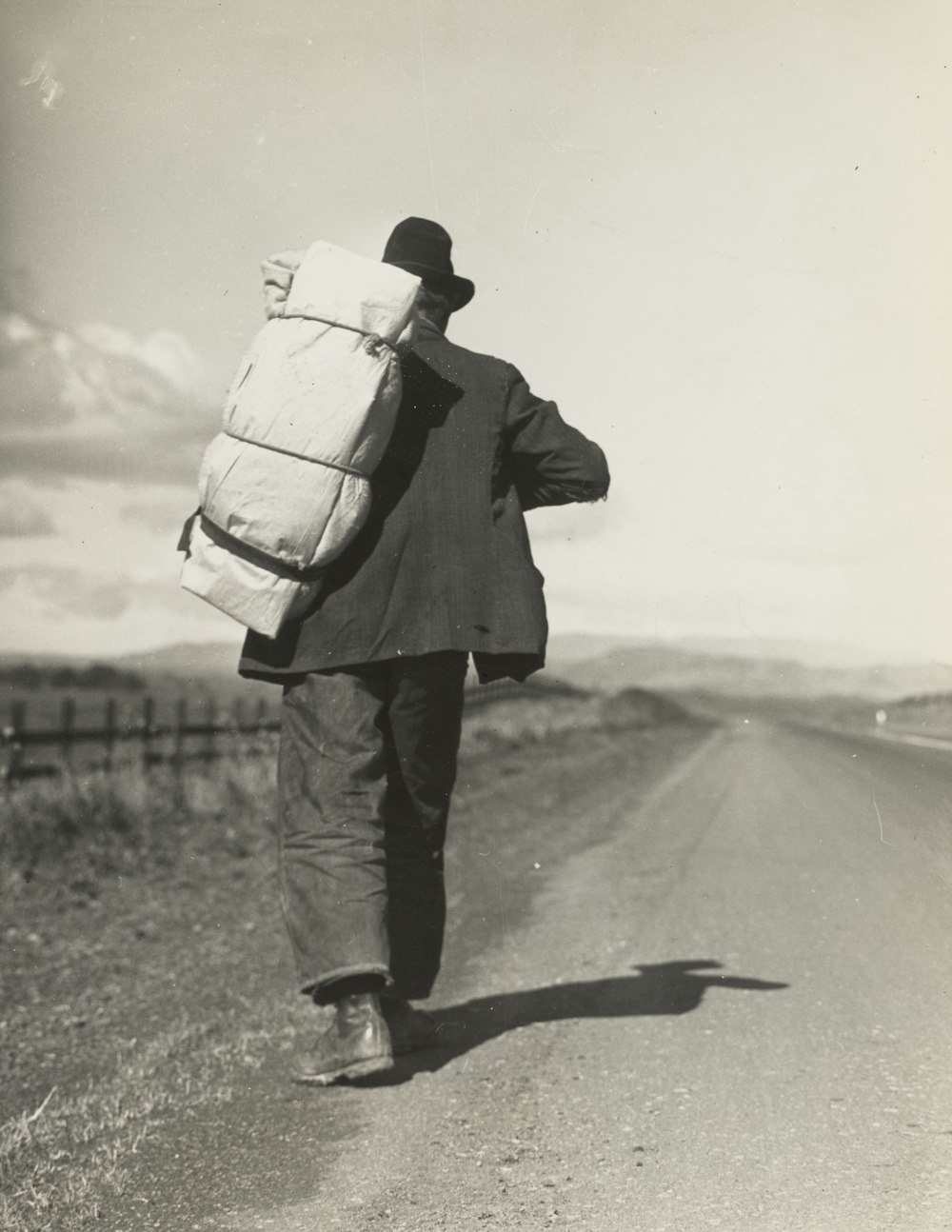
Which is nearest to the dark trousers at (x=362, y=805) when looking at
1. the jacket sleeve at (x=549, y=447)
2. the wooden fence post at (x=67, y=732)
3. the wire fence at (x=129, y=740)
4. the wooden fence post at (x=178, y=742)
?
the jacket sleeve at (x=549, y=447)

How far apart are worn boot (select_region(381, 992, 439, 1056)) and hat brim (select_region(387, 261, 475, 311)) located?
71.9 inches

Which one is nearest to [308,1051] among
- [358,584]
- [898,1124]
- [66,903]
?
[358,584]

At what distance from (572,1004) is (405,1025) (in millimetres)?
711

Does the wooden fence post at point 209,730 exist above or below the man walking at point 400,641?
below

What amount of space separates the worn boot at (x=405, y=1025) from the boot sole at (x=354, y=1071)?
305mm

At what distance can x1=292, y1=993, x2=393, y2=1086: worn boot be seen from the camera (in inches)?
124

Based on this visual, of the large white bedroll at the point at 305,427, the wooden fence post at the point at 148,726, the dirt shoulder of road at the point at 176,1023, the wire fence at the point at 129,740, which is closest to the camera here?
the dirt shoulder of road at the point at 176,1023

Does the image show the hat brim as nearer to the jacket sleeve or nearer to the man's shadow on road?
the jacket sleeve

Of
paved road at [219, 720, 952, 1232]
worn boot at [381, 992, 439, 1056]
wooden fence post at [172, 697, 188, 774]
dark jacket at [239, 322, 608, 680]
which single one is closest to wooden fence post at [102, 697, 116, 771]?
wooden fence post at [172, 697, 188, 774]

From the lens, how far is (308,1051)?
3342mm

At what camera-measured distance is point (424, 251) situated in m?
3.52

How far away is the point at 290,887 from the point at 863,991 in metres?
1.92

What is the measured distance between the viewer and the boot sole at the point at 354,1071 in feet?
10.3

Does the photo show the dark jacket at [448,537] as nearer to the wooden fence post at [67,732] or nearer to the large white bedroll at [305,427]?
the large white bedroll at [305,427]
